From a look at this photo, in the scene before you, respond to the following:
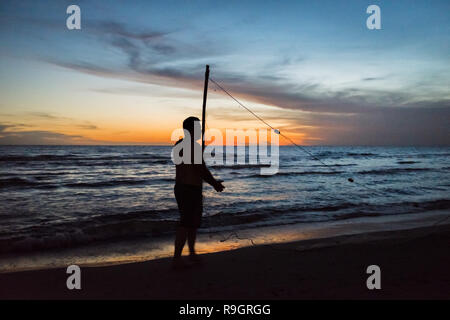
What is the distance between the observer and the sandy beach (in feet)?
11.1

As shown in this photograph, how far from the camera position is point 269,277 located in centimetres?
389

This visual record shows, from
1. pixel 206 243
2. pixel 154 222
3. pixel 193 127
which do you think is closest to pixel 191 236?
pixel 193 127

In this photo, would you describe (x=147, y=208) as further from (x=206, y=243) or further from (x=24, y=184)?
(x=24, y=184)

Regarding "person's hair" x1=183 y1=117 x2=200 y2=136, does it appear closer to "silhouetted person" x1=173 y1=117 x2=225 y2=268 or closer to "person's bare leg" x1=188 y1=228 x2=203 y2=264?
"silhouetted person" x1=173 y1=117 x2=225 y2=268

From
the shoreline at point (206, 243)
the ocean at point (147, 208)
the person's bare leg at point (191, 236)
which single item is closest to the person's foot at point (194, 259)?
the person's bare leg at point (191, 236)

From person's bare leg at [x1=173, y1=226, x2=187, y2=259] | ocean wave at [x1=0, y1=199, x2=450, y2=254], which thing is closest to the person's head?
person's bare leg at [x1=173, y1=226, x2=187, y2=259]

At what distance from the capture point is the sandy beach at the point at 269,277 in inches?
133

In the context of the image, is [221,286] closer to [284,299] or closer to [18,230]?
Result: [284,299]

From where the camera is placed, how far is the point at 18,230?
6895 mm

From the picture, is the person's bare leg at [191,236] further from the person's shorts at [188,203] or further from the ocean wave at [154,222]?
the ocean wave at [154,222]

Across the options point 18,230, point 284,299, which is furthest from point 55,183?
point 284,299

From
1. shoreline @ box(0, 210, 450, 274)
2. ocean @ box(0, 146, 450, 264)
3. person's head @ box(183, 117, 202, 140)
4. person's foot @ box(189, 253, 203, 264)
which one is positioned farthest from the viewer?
ocean @ box(0, 146, 450, 264)
